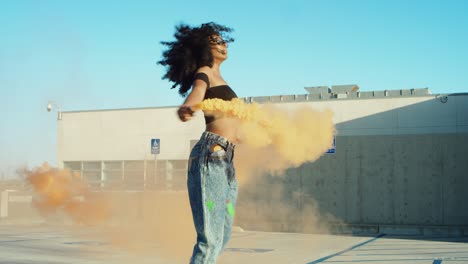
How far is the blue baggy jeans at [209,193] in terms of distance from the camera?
14.7 feet

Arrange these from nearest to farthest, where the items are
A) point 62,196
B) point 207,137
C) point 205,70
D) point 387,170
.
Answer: point 207,137, point 205,70, point 62,196, point 387,170

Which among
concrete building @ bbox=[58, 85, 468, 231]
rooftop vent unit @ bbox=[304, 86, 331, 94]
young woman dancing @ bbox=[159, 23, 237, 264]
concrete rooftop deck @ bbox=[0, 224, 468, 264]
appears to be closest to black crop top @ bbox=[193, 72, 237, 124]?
young woman dancing @ bbox=[159, 23, 237, 264]

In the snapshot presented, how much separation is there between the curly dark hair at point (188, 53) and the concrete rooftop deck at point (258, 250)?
4.33 meters

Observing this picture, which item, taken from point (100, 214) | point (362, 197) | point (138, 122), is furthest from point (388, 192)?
point (138, 122)

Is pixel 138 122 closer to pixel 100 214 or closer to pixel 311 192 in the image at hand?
pixel 311 192

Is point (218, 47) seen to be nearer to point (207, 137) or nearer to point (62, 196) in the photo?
point (207, 137)

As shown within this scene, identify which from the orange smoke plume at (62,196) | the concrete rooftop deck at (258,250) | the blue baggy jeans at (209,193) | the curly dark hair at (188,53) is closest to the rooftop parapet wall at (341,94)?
the concrete rooftop deck at (258,250)

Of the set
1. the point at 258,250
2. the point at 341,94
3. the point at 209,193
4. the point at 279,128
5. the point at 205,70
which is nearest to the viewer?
the point at 209,193

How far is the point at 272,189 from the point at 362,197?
2.89 m

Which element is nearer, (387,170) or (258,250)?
(258,250)

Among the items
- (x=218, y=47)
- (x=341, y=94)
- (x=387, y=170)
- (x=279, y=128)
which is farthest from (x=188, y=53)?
(x=341, y=94)

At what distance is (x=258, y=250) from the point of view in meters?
12.3

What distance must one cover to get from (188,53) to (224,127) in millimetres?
668

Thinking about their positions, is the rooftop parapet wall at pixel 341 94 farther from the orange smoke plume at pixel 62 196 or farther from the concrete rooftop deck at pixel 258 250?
the orange smoke plume at pixel 62 196
